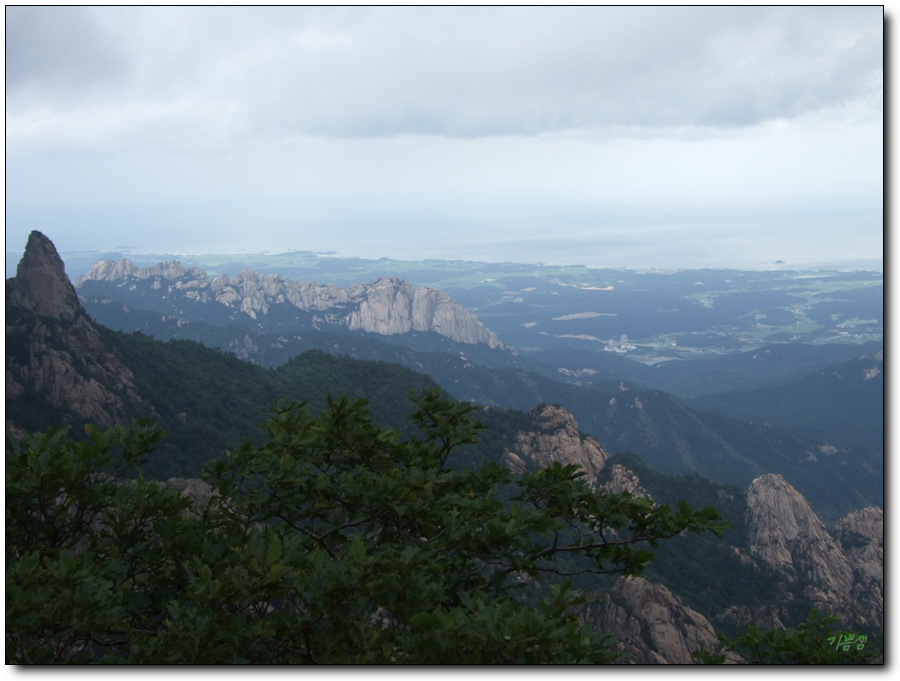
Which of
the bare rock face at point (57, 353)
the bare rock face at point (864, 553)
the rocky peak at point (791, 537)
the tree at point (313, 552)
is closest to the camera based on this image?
the tree at point (313, 552)

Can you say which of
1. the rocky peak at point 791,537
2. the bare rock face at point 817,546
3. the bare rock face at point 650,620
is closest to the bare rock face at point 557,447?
the rocky peak at point 791,537

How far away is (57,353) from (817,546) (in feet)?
235

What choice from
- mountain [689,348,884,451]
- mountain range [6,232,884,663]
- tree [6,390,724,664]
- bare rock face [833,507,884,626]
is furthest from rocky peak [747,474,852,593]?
mountain [689,348,884,451]

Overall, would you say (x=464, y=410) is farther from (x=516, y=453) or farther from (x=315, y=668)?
(x=516, y=453)

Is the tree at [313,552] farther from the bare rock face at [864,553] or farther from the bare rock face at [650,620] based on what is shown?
the bare rock face at [864,553]

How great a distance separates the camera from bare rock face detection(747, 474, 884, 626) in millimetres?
52188

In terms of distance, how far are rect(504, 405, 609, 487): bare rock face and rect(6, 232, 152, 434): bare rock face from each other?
126ft

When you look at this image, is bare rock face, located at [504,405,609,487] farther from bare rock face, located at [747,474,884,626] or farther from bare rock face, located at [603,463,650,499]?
bare rock face, located at [747,474,884,626]

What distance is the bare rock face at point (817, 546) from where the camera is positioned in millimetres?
52188

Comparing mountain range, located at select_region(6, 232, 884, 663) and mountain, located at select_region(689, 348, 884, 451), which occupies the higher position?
mountain range, located at select_region(6, 232, 884, 663)

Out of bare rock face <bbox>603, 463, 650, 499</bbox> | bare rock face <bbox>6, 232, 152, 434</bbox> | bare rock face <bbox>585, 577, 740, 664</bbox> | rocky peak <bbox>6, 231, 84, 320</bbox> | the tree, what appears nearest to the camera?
the tree

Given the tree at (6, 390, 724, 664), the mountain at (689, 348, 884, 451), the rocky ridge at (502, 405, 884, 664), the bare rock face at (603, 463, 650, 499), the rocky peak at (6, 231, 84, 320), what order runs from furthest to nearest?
1. the mountain at (689, 348, 884, 451)
2. the bare rock face at (603, 463, 650, 499)
3. the rocky peak at (6, 231, 84, 320)
4. the rocky ridge at (502, 405, 884, 664)
5. the tree at (6, 390, 724, 664)

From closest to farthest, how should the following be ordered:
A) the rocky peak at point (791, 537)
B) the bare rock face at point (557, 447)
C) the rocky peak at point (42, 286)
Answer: the rocky peak at point (791, 537), the rocky peak at point (42, 286), the bare rock face at point (557, 447)

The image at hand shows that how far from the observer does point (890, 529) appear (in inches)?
363
